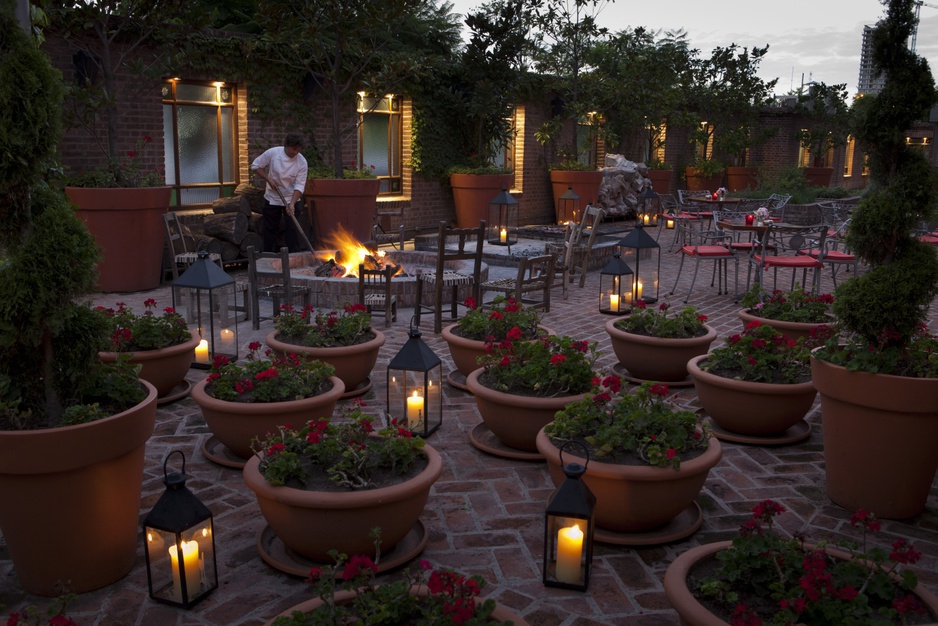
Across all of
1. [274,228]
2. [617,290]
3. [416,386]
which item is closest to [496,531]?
[416,386]

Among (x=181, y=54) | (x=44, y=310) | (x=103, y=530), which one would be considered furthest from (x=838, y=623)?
(x=181, y=54)

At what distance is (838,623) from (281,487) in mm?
2020

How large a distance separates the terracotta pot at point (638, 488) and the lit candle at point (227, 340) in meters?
3.22

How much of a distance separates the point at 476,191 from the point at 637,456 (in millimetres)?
12031

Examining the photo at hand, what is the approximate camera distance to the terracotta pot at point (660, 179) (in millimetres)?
21047

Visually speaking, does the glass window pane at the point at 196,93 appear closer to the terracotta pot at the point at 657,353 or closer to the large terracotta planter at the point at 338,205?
the large terracotta planter at the point at 338,205

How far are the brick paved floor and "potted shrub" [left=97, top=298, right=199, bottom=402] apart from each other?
20 centimetres

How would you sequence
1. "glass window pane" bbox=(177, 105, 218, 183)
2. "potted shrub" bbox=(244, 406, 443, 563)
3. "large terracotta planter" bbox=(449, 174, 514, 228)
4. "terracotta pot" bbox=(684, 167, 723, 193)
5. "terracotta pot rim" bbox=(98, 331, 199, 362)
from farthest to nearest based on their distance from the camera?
"terracotta pot" bbox=(684, 167, 723, 193) < "large terracotta planter" bbox=(449, 174, 514, 228) < "glass window pane" bbox=(177, 105, 218, 183) < "terracotta pot rim" bbox=(98, 331, 199, 362) < "potted shrub" bbox=(244, 406, 443, 563)

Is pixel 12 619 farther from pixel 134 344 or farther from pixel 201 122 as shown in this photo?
pixel 201 122

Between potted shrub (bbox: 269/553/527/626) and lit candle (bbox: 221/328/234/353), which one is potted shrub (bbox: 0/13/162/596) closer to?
potted shrub (bbox: 269/553/527/626)

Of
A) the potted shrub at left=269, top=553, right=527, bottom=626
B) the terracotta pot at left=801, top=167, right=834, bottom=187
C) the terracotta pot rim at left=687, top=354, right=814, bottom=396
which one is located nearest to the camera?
the potted shrub at left=269, top=553, right=527, bottom=626

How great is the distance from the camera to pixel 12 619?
2.03 metres

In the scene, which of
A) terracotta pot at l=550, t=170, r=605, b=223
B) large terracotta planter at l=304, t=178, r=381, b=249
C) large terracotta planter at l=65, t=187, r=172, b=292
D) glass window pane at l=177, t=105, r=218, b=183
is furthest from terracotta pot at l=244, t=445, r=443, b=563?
terracotta pot at l=550, t=170, r=605, b=223

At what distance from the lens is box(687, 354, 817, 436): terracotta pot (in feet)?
15.7
